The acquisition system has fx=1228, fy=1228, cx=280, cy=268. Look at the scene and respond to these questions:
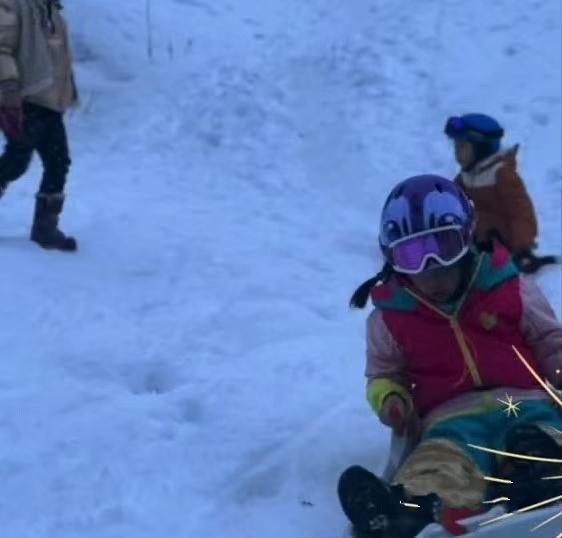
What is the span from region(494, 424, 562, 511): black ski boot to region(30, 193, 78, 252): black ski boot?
11.3ft

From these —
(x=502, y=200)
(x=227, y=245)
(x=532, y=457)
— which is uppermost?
(x=532, y=457)

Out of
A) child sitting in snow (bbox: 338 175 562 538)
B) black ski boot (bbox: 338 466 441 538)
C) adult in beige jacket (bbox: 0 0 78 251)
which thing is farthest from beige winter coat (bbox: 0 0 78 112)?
black ski boot (bbox: 338 466 441 538)

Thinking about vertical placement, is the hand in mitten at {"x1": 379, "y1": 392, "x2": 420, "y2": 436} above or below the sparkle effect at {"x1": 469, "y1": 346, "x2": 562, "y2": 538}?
below

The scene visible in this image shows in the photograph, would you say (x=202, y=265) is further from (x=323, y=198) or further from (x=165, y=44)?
(x=165, y=44)

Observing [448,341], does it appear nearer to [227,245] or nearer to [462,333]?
[462,333]

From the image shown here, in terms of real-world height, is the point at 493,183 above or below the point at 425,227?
below

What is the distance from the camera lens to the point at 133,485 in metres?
4.12

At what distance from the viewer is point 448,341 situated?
3.90 metres

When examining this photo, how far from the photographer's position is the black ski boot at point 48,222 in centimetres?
638

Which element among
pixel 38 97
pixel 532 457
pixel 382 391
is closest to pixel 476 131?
pixel 38 97

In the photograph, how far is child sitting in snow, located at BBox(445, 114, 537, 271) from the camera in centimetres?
626

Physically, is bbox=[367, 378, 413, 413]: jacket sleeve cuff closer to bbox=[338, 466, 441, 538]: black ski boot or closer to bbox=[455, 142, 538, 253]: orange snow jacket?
bbox=[338, 466, 441, 538]: black ski boot

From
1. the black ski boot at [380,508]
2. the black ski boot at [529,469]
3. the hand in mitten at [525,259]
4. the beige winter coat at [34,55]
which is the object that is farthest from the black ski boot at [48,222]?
the black ski boot at [529,469]

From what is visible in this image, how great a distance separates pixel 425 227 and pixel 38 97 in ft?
9.69
